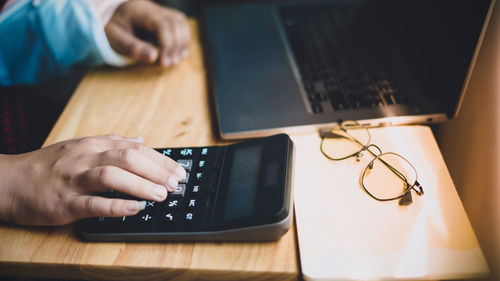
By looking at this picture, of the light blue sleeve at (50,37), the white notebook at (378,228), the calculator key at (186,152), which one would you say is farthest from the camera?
the light blue sleeve at (50,37)

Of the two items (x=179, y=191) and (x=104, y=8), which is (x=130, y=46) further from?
(x=179, y=191)

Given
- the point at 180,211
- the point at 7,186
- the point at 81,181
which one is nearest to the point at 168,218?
the point at 180,211

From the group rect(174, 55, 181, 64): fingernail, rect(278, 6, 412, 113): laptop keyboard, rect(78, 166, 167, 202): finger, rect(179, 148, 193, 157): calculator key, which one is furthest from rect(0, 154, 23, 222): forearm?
rect(278, 6, 412, 113): laptop keyboard

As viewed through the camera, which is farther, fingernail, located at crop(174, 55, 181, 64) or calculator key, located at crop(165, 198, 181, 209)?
fingernail, located at crop(174, 55, 181, 64)

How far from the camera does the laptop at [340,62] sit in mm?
508

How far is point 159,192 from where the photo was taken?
0.41m

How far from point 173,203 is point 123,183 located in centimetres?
6

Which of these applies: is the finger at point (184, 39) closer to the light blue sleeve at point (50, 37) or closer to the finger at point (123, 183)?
the light blue sleeve at point (50, 37)

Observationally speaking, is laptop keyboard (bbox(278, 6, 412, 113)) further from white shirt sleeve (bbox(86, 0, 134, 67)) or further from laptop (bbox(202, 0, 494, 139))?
white shirt sleeve (bbox(86, 0, 134, 67))

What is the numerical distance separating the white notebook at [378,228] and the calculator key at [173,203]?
14cm

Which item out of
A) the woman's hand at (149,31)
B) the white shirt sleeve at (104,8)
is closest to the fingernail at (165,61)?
the woman's hand at (149,31)

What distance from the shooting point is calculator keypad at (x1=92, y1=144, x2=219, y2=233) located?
39 centimetres

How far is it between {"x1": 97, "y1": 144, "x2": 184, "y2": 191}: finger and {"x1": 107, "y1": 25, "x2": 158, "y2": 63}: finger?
0.28m

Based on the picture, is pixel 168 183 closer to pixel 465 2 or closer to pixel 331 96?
pixel 331 96
